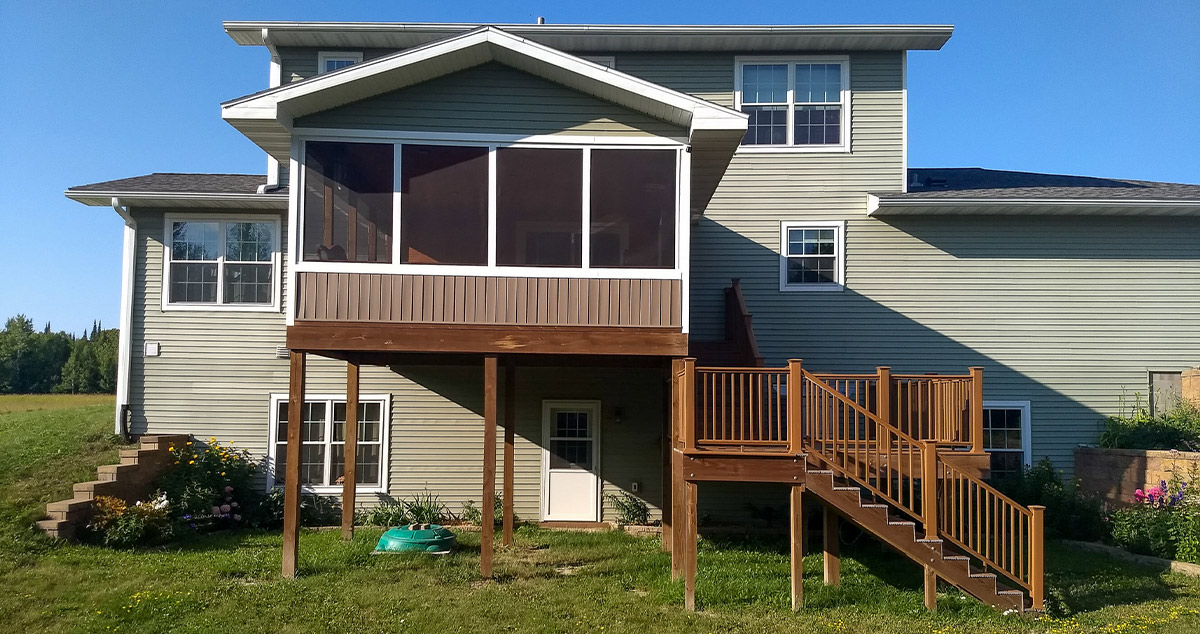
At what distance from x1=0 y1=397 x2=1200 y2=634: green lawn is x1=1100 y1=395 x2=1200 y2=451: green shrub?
93.6 inches

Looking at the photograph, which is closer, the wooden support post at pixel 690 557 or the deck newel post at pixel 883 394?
the wooden support post at pixel 690 557

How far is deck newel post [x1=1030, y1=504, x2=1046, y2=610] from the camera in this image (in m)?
7.88

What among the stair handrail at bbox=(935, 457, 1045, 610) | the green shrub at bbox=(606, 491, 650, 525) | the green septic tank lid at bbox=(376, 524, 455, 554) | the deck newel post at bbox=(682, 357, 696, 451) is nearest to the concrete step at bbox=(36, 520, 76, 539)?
the green septic tank lid at bbox=(376, 524, 455, 554)

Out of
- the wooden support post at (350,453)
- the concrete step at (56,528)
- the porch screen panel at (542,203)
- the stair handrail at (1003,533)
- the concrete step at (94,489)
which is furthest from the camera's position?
the wooden support post at (350,453)

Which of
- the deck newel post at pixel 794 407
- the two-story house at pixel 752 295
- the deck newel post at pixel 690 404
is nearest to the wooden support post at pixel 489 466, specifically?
the deck newel post at pixel 690 404

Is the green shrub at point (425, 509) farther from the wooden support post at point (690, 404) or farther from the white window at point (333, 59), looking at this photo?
the white window at point (333, 59)

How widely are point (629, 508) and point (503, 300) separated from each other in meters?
4.96

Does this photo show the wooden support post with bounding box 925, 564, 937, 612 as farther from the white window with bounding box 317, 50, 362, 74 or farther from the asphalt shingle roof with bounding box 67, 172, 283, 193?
the white window with bounding box 317, 50, 362, 74

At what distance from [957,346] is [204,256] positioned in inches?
465

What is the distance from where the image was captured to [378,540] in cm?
1088

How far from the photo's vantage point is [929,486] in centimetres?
807

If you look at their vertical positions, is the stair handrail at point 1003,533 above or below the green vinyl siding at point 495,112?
below

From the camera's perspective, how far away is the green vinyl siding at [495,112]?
9.23 meters

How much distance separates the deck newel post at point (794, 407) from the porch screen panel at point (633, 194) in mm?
1866
